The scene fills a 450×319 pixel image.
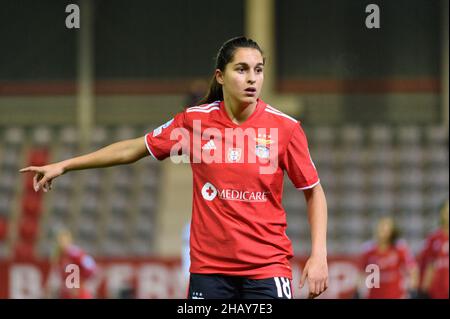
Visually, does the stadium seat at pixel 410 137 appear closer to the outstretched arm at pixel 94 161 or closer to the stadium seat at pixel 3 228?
the stadium seat at pixel 3 228

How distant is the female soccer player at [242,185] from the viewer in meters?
4.37

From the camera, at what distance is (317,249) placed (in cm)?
Answer: 432

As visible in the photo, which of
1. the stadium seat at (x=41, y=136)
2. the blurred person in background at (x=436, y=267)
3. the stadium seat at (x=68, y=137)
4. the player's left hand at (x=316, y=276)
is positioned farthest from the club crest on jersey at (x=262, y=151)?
the stadium seat at (x=41, y=136)

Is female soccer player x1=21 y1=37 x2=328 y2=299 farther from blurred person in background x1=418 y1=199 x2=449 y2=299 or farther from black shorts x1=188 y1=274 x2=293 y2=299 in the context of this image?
blurred person in background x1=418 y1=199 x2=449 y2=299

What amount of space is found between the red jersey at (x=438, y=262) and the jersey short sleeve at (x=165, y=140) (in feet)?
16.6

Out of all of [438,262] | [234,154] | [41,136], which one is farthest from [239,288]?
[41,136]

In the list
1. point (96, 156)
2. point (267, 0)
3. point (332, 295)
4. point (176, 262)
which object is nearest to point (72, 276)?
point (176, 262)

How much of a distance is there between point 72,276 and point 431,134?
24.9 feet

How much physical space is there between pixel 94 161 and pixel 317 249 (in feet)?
3.38

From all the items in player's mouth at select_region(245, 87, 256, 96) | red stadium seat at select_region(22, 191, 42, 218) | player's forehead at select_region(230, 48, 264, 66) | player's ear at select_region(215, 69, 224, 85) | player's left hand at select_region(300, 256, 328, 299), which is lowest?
red stadium seat at select_region(22, 191, 42, 218)

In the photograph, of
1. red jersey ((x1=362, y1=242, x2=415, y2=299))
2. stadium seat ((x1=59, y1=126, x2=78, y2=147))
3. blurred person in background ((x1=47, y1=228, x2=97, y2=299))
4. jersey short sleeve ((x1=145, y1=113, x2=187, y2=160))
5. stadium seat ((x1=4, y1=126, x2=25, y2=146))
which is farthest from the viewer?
stadium seat ((x1=4, y1=126, x2=25, y2=146))

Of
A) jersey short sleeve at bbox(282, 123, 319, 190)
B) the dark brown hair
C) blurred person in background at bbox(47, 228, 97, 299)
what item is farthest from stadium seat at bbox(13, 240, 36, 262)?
jersey short sleeve at bbox(282, 123, 319, 190)

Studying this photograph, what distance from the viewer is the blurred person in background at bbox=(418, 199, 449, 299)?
9.11 meters

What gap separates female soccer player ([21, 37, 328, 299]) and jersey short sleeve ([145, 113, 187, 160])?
36 mm
